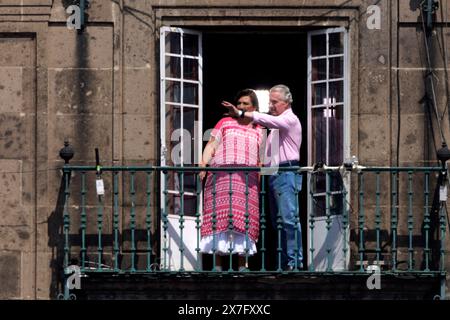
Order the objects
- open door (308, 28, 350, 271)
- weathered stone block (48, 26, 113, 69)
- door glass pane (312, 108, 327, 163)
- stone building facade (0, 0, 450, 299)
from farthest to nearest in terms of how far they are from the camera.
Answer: door glass pane (312, 108, 327, 163)
weathered stone block (48, 26, 113, 69)
stone building facade (0, 0, 450, 299)
open door (308, 28, 350, 271)

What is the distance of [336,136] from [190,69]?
1.49m

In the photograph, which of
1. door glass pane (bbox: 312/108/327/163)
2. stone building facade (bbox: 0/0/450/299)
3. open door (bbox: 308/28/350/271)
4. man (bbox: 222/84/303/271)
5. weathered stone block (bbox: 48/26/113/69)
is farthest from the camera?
door glass pane (bbox: 312/108/327/163)

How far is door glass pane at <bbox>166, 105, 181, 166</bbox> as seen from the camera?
3419 centimetres

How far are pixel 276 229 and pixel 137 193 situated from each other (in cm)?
132

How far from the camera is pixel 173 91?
3425cm

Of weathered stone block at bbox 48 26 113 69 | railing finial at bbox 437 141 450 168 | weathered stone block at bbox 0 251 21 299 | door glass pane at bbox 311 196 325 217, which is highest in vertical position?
weathered stone block at bbox 48 26 113 69

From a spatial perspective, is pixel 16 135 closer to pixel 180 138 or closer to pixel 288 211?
pixel 180 138

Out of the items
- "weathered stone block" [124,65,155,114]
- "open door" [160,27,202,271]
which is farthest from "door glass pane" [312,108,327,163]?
"weathered stone block" [124,65,155,114]

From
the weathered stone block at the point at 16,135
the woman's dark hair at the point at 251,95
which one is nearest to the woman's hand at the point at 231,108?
the woman's dark hair at the point at 251,95

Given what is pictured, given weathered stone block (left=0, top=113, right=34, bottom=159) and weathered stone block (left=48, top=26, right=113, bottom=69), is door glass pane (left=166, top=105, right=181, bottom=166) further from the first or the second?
weathered stone block (left=0, top=113, right=34, bottom=159)

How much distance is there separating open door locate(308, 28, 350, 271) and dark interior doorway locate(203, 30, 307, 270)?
125cm

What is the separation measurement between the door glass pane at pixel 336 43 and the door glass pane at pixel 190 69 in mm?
1264

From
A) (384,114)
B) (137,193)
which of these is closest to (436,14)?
(384,114)
